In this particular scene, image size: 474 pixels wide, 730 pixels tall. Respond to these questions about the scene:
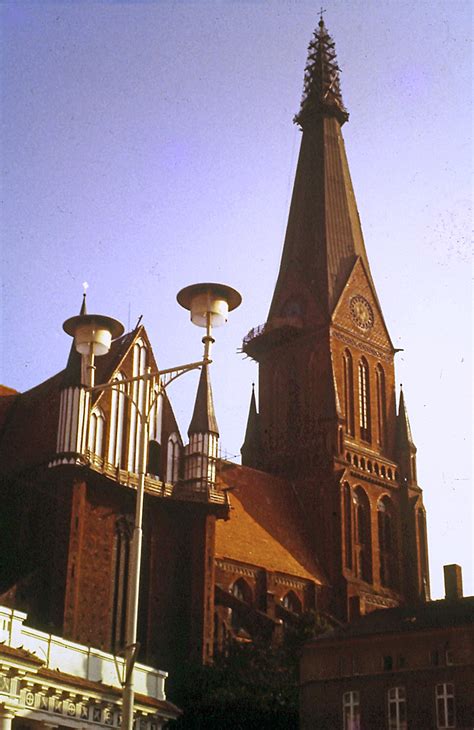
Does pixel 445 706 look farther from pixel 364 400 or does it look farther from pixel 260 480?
pixel 364 400

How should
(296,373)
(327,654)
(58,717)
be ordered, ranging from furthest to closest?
1. (296,373)
2. (327,654)
3. (58,717)

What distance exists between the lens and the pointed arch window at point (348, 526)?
241 ft

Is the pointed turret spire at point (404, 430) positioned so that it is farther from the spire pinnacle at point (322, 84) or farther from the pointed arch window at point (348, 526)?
the spire pinnacle at point (322, 84)

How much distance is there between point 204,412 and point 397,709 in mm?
16687

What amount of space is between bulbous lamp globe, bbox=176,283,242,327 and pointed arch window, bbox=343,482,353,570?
51.0 meters

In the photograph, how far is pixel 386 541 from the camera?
254ft

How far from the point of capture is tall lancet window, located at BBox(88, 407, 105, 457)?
5092 cm

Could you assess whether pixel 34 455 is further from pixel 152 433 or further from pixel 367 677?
pixel 367 677

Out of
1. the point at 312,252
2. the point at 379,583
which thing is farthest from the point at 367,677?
the point at 312,252

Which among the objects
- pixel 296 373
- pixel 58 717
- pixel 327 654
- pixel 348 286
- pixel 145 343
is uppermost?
pixel 348 286

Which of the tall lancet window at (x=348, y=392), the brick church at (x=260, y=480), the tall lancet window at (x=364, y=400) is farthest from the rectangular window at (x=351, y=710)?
the tall lancet window at (x=364, y=400)

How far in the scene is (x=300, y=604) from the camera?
68750 mm

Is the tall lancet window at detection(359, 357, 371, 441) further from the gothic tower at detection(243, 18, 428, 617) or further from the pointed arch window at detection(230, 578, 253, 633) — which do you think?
the pointed arch window at detection(230, 578, 253, 633)

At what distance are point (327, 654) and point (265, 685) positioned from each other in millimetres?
2987
